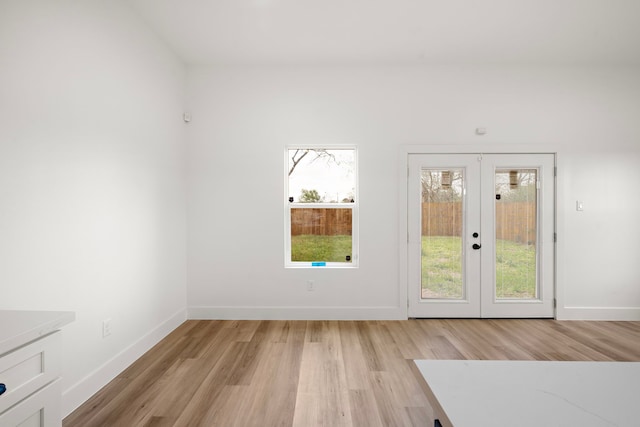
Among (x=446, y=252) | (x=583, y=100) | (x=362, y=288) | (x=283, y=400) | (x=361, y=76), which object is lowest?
(x=283, y=400)

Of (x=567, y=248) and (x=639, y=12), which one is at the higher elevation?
(x=639, y=12)

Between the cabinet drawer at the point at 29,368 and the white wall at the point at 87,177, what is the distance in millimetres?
836

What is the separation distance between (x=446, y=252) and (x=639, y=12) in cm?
285

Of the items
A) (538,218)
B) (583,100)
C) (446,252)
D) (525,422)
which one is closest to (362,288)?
(446,252)

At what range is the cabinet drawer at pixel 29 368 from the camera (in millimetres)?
967

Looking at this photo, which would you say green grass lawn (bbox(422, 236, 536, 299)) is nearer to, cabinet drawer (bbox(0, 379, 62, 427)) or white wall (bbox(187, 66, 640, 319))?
white wall (bbox(187, 66, 640, 319))

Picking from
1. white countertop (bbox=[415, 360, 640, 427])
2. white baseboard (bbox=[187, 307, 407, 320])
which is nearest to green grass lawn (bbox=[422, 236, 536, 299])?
white baseboard (bbox=[187, 307, 407, 320])

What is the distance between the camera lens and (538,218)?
12.7ft

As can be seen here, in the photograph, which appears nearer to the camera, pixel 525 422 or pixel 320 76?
pixel 525 422

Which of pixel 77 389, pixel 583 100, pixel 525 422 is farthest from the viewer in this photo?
pixel 583 100

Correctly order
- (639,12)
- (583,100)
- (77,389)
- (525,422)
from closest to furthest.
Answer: (525,422) → (77,389) → (639,12) → (583,100)

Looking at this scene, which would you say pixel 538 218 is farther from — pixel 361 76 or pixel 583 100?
pixel 361 76

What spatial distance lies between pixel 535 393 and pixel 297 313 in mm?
3261

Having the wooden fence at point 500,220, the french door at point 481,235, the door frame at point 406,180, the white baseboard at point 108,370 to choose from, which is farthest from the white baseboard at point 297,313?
the wooden fence at point 500,220
